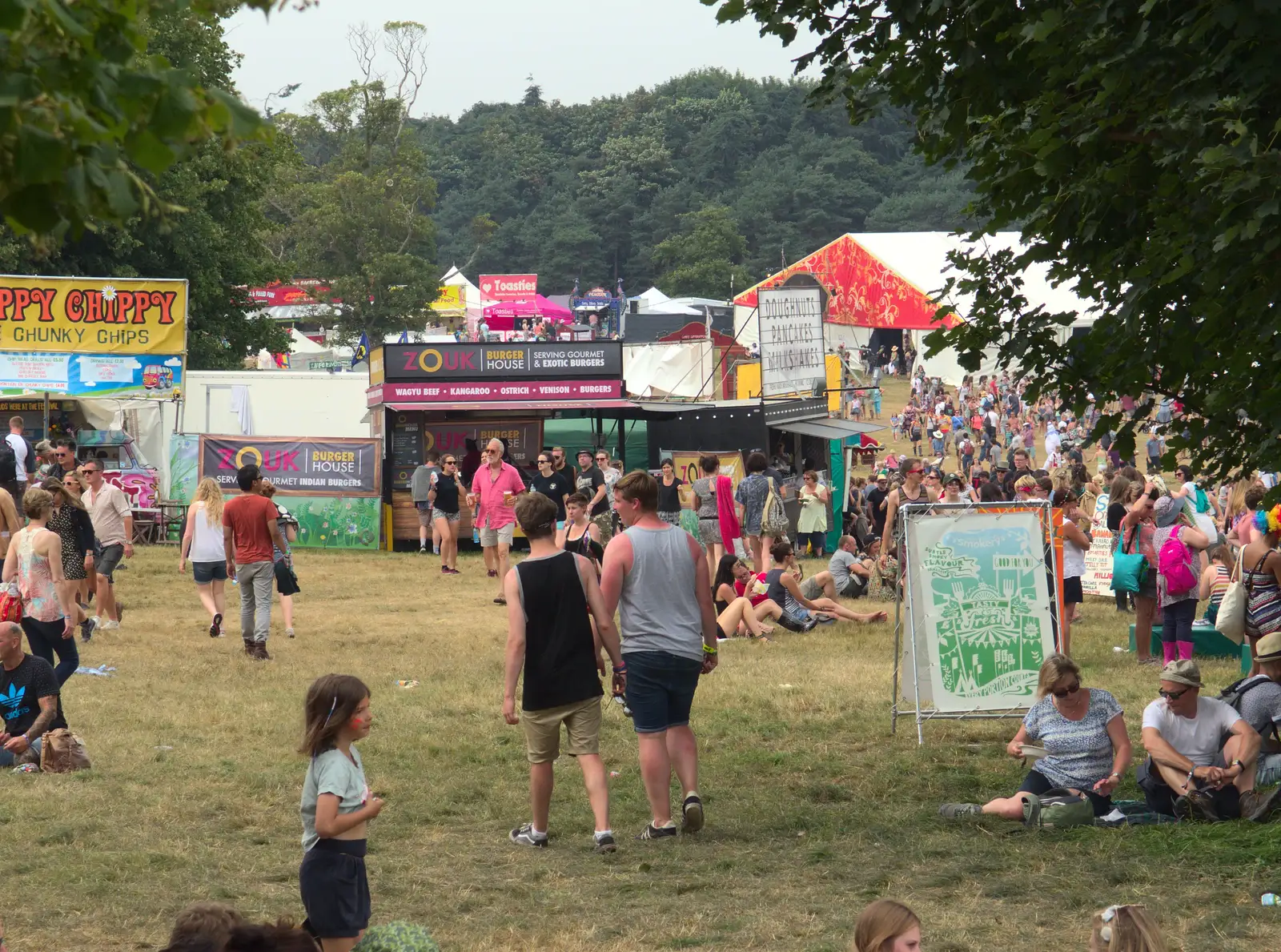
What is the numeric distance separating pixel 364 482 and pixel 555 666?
1634cm

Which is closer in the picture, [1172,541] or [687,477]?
[1172,541]

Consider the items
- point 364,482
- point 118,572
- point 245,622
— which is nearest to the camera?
point 245,622

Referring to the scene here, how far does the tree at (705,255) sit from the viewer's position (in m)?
106

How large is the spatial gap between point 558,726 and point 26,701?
142 inches

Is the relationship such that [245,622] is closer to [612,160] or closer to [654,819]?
[654,819]

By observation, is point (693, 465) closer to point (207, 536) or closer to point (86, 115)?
point (207, 536)

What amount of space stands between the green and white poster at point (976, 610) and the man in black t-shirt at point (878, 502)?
9809mm

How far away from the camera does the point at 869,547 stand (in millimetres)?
20047

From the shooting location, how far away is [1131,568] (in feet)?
41.7

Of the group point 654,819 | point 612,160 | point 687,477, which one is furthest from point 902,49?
point 612,160

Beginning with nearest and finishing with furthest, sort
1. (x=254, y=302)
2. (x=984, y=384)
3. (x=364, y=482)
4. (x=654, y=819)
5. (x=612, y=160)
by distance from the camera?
(x=654, y=819), (x=364, y=482), (x=254, y=302), (x=984, y=384), (x=612, y=160)

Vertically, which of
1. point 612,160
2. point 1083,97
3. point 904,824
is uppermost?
point 612,160

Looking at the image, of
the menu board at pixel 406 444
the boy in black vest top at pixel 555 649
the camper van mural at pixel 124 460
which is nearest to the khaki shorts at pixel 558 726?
the boy in black vest top at pixel 555 649

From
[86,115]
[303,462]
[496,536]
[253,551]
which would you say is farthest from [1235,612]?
[303,462]
